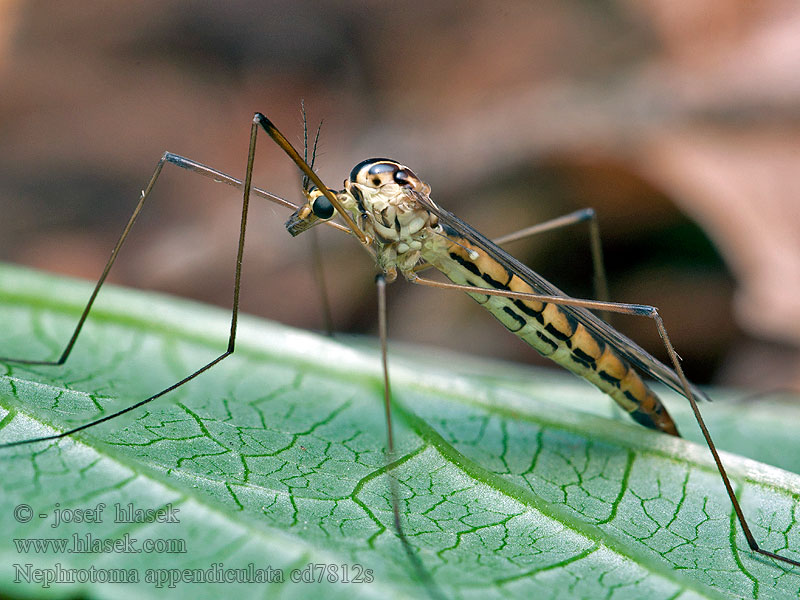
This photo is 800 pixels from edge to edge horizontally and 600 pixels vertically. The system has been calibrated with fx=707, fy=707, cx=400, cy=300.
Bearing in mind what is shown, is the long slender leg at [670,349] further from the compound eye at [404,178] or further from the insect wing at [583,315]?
the compound eye at [404,178]

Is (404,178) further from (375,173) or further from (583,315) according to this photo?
(583,315)

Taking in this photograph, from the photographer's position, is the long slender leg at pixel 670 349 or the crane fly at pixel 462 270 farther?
the crane fly at pixel 462 270

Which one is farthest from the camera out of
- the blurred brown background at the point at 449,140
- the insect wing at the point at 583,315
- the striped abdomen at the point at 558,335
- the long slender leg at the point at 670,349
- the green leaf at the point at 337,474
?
the blurred brown background at the point at 449,140

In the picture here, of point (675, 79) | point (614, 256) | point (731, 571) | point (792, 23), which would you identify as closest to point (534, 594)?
point (731, 571)

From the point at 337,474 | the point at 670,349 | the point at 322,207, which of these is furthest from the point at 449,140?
the point at 337,474

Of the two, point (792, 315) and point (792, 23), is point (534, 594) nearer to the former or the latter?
point (792, 315)

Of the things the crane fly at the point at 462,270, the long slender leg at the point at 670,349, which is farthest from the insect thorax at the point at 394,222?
the long slender leg at the point at 670,349

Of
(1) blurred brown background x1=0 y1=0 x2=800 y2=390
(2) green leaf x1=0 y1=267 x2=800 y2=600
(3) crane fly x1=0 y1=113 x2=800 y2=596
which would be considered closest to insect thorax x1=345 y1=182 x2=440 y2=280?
(3) crane fly x1=0 y1=113 x2=800 y2=596

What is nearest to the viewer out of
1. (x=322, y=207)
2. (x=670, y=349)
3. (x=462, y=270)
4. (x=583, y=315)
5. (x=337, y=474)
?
(x=337, y=474)
